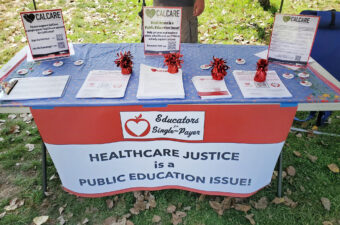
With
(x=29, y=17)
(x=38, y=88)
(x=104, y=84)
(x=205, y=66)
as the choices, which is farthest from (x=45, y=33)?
(x=205, y=66)

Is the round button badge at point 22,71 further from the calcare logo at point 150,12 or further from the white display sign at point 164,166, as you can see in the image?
the calcare logo at point 150,12

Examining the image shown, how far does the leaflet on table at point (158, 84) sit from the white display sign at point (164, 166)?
40 cm

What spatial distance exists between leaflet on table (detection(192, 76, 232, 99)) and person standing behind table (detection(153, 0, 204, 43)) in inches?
45.7

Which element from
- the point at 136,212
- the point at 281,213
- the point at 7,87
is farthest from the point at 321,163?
the point at 7,87

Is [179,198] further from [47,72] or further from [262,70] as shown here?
[47,72]

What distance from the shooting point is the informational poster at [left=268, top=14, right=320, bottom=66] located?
1.85m

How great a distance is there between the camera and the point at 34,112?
1724 millimetres

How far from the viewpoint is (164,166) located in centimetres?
210

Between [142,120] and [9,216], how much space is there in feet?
4.87

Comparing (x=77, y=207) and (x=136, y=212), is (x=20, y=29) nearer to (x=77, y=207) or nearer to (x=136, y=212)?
(x=77, y=207)

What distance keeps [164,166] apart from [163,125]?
0.44m

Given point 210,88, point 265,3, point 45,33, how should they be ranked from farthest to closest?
point 265,3 → point 45,33 → point 210,88

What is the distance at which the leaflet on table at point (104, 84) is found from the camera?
1.73 meters

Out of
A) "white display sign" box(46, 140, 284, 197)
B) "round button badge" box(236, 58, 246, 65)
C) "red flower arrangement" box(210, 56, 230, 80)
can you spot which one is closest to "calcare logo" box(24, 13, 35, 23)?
"white display sign" box(46, 140, 284, 197)
